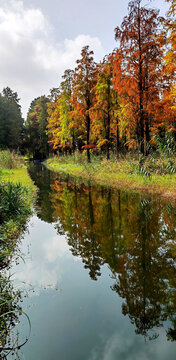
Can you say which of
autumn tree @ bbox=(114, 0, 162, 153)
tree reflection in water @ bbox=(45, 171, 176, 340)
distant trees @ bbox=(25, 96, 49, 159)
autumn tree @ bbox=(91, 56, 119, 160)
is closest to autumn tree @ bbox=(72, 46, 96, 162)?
autumn tree @ bbox=(91, 56, 119, 160)

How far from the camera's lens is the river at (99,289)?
8.84 ft

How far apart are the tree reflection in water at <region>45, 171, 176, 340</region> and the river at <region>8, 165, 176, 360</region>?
15mm

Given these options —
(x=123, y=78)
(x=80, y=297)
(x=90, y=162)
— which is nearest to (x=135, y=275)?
(x=80, y=297)

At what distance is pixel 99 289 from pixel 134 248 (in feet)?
5.24

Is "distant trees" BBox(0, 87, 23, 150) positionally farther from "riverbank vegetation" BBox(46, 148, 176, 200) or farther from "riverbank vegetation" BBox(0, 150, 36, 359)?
"riverbank vegetation" BBox(0, 150, 36, 359)

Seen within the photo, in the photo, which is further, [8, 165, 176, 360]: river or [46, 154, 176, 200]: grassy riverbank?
[46, 154, 176, 200]: grassy riverbank

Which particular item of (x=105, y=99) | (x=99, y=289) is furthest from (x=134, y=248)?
(x=105, y=99)

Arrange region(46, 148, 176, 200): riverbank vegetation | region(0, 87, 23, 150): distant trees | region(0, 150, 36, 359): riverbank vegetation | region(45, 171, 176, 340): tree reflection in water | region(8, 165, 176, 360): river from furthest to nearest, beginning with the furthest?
region(0, 87, 23, 150): distant trees
region(46, 148, 176, 200): riverbank vegetation
region(45, 171, 176, 340): tree reflection in water
region(0, 150, 36, 359): riverbank vegetation
region(8, 165, 176, 360): river

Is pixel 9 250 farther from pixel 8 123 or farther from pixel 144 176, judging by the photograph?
pixel 8 123

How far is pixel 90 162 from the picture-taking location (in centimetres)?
2373

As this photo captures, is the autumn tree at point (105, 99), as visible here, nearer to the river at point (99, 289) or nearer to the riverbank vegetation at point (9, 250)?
the riverbank vegetation at point (9, 250)

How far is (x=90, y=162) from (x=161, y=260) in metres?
19.6

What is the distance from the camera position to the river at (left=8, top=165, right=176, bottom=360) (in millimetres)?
2695

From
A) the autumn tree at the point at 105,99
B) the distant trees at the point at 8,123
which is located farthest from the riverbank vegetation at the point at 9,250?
the distant trees at the point at 8,123
